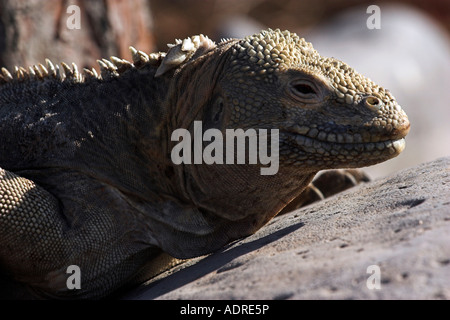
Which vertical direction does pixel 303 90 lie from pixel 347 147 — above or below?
above

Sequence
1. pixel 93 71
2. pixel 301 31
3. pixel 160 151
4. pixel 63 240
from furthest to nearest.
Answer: pixel 301 31, pixel 93 71, pixel 160 151, pixel 63 240

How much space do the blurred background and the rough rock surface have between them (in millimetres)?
5672

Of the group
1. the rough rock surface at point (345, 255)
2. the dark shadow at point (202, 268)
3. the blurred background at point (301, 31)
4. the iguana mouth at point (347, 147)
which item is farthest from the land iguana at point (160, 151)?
the blurred background at point (301, 31)

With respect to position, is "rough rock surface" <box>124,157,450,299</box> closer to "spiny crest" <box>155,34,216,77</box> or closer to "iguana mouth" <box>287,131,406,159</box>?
"iguana mouth" <box>287,131,406,159</box>

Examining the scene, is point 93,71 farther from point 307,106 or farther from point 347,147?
point 347,147

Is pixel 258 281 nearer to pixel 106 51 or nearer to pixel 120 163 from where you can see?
pixel 120 163

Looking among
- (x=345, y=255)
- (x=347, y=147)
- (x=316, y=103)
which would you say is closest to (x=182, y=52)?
(x=316, y=103)

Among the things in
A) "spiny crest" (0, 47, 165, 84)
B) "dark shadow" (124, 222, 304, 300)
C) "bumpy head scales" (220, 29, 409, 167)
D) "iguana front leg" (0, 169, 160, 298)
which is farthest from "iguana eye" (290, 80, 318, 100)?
"iguana front leg" (0, 169, 160, 298)

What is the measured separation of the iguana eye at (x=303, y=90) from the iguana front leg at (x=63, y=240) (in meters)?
1.81

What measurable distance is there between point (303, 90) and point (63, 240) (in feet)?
7.86

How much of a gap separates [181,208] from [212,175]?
0.48 metres

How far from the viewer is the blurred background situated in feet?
39.2

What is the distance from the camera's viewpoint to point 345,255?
474cm

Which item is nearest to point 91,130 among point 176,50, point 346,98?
point 176,50
